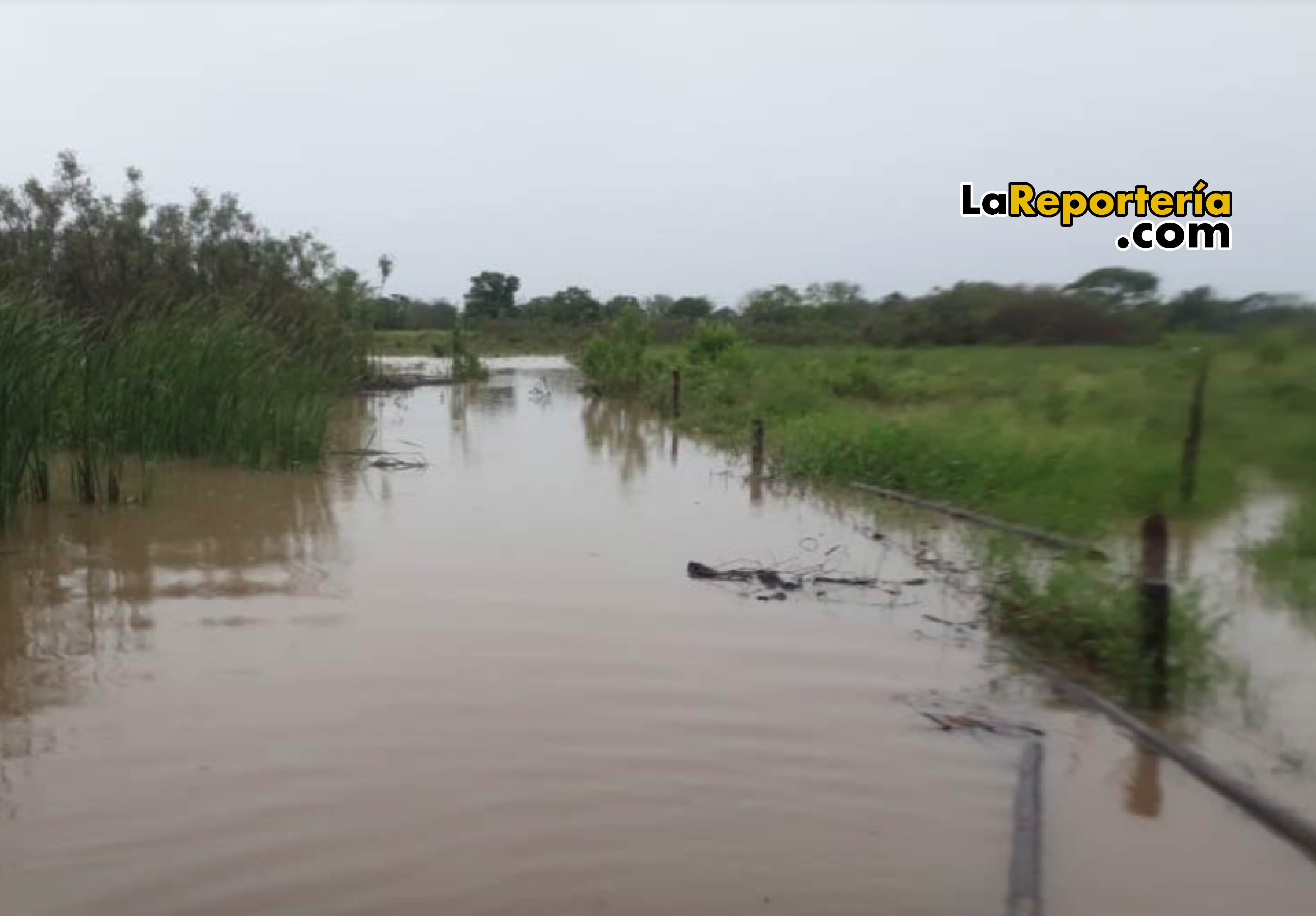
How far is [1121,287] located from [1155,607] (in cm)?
766

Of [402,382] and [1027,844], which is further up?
[402,382]

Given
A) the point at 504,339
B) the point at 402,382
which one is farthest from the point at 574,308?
the point at 402,382

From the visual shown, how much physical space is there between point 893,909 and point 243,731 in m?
2.76

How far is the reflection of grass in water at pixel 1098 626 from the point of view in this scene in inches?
219

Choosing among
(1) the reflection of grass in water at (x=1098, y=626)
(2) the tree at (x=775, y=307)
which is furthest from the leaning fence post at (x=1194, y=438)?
(2) the tree at (x=775, y=307)

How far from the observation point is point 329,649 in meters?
6.27

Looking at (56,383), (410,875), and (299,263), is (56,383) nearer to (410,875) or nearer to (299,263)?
(410,875)

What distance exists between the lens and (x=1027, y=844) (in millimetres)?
3873

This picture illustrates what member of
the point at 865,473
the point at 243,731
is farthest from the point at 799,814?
the point at 865,473

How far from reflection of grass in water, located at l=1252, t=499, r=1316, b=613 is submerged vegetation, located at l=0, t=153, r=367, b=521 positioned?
796 centimetres

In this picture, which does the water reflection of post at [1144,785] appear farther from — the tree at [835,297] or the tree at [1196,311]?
the tree at [835,297]

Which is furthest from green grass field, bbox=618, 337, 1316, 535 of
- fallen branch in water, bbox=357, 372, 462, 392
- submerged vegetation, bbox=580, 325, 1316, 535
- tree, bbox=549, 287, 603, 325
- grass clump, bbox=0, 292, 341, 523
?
tree, bbox=549, 287, 603, 325

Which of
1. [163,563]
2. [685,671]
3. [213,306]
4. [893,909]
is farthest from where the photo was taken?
[213,306]

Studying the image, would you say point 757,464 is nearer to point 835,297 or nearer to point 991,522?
point 991,522
